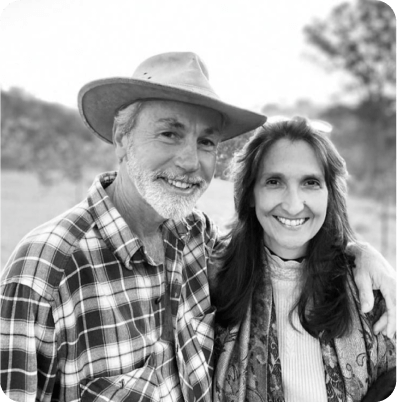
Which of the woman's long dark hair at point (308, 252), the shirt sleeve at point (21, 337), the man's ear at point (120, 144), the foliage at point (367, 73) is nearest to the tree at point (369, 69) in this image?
the foliage at point (367, 73)

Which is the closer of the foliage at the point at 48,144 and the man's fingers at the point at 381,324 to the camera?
the man's fingers at the point at 381,324

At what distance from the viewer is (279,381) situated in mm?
1722

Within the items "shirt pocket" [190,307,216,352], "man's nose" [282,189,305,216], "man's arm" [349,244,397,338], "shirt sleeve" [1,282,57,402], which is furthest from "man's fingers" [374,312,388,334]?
"shirt sleeve" [1,282,57,402]

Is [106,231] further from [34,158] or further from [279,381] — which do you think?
[34,158]

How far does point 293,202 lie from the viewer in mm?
1781

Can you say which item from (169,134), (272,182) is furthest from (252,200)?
(169,134)

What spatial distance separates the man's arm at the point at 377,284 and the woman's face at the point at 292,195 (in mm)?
284

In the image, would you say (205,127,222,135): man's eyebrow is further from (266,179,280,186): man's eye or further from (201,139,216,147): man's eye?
(266,179,280,186): man's eye

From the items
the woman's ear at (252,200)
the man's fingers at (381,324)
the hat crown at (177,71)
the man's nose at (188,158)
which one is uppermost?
the hat crown at (177,71)

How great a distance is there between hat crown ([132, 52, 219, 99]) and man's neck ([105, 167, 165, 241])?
464mm

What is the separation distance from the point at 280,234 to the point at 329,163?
0.44 metres

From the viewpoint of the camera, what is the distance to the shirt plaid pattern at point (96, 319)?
1345 millimetres

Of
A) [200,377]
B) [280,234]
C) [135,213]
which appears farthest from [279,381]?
[135,213]

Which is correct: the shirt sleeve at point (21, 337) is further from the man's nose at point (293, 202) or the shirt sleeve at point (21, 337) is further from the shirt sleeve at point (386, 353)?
the shirt sleeve at point (386, 353)
